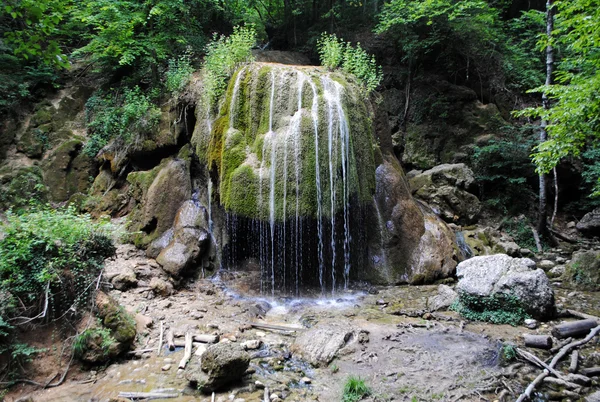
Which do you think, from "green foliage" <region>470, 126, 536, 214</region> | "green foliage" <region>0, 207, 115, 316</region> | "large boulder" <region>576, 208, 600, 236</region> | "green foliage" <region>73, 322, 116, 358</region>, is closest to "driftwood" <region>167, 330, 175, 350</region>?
"green foliage" <region>73, 322, 116, 358</region>

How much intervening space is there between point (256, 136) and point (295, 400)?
6.05 metres

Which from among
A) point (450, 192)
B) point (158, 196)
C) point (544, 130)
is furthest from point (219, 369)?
point (544, 130)

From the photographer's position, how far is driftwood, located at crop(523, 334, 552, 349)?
17.0 feet

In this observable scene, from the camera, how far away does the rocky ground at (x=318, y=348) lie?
438 cm

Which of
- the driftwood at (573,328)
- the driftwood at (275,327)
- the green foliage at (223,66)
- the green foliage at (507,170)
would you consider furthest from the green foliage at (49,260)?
the green foliage at (507,170)

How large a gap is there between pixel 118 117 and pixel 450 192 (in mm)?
11174

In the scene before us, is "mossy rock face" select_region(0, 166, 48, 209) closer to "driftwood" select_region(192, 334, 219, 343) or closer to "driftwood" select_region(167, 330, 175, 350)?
"driftwood" select_region(167, 330, 175, 350)

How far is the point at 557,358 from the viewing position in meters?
4.82

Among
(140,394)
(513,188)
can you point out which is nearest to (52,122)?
(140,394)

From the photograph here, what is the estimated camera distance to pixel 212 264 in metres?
8.99

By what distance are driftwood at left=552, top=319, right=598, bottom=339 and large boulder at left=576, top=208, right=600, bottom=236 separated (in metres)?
7.43

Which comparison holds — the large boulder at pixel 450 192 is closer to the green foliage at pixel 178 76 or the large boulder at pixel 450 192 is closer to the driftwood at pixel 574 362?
the driftwood at pixel 574 362

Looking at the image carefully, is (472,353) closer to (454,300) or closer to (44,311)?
(454,300)

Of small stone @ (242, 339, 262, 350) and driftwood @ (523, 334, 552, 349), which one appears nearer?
driftwood @ (523, 334, 552, 349)
